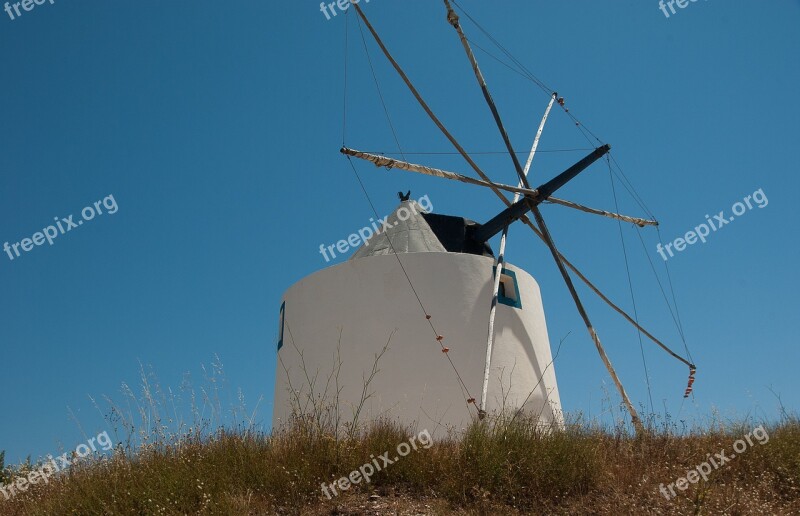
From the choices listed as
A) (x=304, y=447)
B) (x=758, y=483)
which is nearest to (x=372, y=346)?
(x=304, y=447)

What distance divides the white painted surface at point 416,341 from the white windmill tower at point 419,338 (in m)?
0.01

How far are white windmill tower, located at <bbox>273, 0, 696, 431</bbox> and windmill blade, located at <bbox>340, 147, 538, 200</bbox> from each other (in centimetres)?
1

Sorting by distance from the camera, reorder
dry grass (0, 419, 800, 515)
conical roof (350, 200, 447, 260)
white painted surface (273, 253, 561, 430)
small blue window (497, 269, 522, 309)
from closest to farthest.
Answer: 1. dry grass (0, 419, 800, 515)
2. white painted surface (273, 253, 561, 430)
3. small blue window (497, 269, 522, 309)
4. conical roof (350, 200, 447, 260)

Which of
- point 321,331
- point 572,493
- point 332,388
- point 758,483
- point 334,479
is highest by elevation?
point 321,331

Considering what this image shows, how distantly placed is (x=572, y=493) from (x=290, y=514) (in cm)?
239

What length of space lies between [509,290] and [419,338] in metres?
1.41

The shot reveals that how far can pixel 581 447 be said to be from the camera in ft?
20.9

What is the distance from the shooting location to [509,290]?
28.1 feet

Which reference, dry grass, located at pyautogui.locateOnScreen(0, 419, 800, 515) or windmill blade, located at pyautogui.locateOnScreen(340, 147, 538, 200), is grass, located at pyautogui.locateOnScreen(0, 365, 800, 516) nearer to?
dry grass, located at pyautogui.locateOnScreen(0, 419, 800, 515)

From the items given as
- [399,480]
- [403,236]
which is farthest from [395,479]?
[403,236]

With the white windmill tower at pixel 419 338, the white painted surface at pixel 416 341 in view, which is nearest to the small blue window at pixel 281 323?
the white windmill tower at pixel 419 338

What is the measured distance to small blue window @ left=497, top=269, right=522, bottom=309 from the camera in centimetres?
842

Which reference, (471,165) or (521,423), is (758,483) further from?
(471,165)

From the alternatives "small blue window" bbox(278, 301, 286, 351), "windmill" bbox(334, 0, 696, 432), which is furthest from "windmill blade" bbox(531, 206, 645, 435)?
"small blue window" bbox(278, 301, 286, 351)
